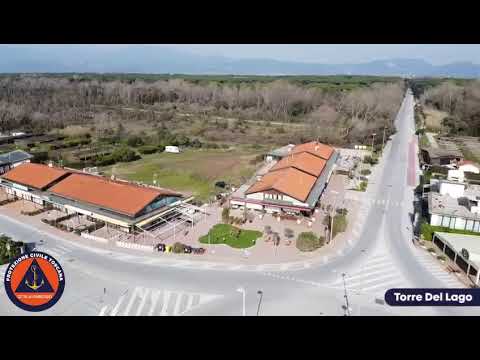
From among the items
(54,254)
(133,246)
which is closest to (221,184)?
(133,246)

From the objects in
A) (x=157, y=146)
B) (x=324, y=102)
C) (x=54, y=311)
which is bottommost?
(x=54, y=311)

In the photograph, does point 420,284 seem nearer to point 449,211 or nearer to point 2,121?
point 449,211

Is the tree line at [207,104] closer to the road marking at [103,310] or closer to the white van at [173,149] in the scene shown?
the white van at [173,149]

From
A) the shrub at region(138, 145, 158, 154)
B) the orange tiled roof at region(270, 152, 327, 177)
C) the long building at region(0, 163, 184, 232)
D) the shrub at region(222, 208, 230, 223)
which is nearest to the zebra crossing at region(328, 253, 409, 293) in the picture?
the shrub at region(222, 208, 230, 223)

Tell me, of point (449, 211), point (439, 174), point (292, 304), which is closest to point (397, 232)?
point (449, 211)

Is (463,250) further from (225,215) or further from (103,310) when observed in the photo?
(103,310)

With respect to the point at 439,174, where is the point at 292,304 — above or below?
below
